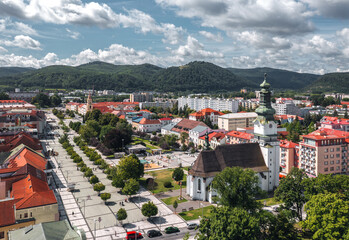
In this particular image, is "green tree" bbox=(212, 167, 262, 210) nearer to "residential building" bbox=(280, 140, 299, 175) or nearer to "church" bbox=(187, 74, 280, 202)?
"church" bbox=(187, 74, 280, 202)

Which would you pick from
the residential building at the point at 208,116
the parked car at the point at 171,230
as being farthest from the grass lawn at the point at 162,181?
the residential building at the point at 208,116

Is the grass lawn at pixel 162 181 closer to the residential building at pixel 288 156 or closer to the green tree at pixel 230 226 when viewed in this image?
the residential building at pixel 288 156

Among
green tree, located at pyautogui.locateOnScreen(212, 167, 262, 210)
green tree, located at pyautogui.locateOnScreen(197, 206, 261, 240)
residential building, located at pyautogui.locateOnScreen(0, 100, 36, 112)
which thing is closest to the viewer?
green tree, located at pyautogui.locateOnScreen(197, 206, 261, 240)

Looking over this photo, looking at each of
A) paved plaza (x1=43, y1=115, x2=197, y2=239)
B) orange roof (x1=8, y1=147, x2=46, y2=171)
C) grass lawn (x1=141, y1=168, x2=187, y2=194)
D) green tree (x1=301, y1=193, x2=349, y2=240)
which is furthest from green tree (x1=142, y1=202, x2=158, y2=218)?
orange roof (x1=8, y1=147, x2=46, y2=171)

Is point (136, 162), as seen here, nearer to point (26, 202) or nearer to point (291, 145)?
point (26, 202)

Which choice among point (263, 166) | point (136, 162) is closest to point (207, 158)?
point (263, 166)

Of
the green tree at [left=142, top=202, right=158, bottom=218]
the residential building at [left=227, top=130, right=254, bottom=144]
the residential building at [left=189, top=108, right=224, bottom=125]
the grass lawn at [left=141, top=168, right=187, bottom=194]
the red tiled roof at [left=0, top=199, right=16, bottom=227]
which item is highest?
the residential building at [left=189, top=108, right=224, bottom=125]
